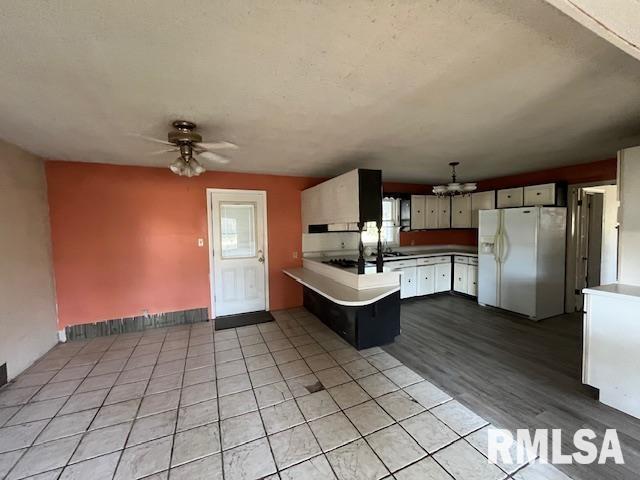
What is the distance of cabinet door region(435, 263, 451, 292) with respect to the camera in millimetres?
5273

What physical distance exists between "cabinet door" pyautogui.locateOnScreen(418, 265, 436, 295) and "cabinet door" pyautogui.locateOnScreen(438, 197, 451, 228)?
4.11ft

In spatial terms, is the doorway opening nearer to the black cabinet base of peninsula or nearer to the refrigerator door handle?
the refrigerator door handle

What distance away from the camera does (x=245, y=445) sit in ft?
5.81

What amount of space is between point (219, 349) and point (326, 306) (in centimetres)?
150

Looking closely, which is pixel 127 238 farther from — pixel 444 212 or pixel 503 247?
pixel 444 212

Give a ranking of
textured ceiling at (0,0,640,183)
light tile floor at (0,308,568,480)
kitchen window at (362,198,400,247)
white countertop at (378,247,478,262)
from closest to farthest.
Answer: textured ceiling at (0,0,640,183) < light tile floor at (0,308,568,480) < white countertop at (378,247,478,262) < kitchen window at (362,198,400,247)

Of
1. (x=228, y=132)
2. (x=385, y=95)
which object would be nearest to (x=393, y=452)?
(x=385, y=95)

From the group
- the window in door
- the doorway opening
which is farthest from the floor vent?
the doorway opening

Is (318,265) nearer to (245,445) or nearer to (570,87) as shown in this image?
(245,445)

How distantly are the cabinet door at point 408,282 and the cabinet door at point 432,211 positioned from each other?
139cm

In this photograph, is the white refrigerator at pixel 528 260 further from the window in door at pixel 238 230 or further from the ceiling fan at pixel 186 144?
the ceiling fan at pixel 186 144

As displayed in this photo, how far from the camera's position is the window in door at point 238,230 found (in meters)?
4.24

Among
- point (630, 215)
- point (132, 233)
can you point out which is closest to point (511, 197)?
point (630, 215)

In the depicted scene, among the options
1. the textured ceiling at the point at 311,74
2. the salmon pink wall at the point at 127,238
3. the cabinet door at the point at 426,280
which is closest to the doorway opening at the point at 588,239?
the textured ceiling at the point at 311,74
